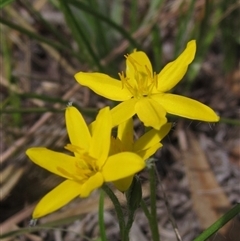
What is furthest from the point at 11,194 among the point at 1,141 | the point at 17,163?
the point at 1,141

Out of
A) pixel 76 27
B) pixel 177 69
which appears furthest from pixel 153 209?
pixel 76 27

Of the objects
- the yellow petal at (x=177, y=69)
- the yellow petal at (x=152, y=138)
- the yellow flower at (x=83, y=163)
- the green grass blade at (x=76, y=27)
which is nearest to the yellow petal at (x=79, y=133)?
the yellow flower at (x=83, y=163)

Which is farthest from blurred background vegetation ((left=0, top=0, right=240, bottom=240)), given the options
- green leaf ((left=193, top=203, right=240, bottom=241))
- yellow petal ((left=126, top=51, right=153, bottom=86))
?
green leaf ((left=193, top=203, right=240, bottom=241))

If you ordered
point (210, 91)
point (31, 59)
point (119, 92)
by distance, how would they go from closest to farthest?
point (119, 92)
point (210, 91)
point (31, 59)

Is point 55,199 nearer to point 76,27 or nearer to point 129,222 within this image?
point 129,222

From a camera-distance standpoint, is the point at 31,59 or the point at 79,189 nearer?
the point at 79,189

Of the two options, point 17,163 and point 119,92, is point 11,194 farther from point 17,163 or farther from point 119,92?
point 119,92

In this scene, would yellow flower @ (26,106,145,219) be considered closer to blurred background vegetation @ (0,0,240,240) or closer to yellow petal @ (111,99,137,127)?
yellow petal @ (111,99,137,127)
